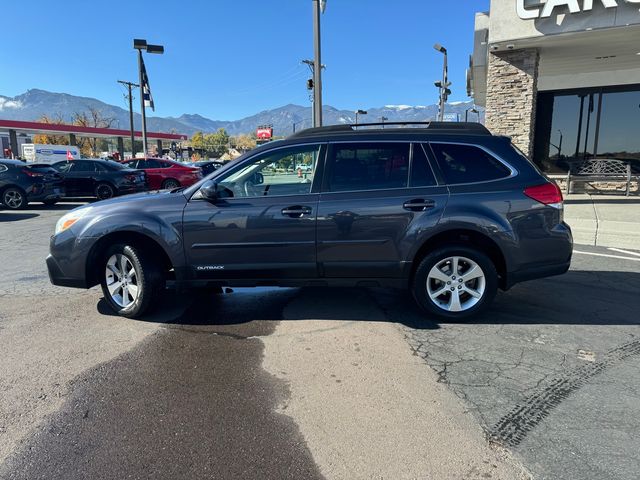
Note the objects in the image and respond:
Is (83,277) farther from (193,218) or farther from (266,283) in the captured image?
(266,283)

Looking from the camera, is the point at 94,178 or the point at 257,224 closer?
the point at 257,224

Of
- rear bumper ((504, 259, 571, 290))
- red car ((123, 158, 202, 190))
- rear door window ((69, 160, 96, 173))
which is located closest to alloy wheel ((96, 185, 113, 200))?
rear door window ((69, 160, 96, 173))

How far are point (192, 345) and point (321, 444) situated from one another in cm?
179

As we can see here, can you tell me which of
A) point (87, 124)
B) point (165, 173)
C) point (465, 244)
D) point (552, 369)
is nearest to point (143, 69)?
point (165, 173)

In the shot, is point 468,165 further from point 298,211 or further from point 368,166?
point 298,211

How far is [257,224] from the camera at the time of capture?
4.30 meters

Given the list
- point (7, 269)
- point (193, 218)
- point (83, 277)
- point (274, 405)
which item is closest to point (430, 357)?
point (274, 405)

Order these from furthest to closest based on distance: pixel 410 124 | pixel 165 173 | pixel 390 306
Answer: pixel 165 173
pixel 390 306
pixel 410 124

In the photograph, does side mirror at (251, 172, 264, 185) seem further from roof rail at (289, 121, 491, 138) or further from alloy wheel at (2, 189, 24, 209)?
alloy wheel at (2, 189, 24, 209)

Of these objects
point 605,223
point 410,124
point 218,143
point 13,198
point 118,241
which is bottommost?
point 605,223

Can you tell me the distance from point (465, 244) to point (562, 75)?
14175mm

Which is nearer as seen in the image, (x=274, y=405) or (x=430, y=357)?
(x=274, y=405)

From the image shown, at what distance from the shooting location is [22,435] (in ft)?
9.04

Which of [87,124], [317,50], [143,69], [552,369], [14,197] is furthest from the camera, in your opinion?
[87,124]
